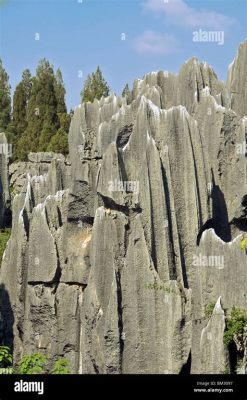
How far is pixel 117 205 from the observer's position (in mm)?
19703

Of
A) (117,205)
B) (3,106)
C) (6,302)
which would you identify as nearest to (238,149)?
(117,205)

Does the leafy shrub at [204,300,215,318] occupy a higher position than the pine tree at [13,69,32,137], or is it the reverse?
the pine tree at [13,69,32,137]

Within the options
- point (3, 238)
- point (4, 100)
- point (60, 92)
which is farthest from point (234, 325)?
point (4, 100)

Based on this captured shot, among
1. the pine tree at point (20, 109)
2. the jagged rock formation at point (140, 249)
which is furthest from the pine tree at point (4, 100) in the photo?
the jagged rock formation at point (140, 249)

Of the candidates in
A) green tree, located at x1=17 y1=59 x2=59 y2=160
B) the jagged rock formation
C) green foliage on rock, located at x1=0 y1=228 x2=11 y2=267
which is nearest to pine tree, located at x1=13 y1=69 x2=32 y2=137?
green tree, located at x1=17 y1=59 x2=59 y2=160

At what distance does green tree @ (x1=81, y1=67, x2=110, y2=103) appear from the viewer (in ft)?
142

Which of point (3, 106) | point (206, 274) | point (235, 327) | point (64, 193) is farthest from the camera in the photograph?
point (3, 106)

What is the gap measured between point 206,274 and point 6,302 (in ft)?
21.3

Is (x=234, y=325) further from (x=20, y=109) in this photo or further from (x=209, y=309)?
(x=20, y=109)

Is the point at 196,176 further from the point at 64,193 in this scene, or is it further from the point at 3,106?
the point at 3,106

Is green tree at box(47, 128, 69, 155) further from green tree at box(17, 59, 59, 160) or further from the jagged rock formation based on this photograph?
the jagged rock formation

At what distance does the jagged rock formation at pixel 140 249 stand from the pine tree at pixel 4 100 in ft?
67.5

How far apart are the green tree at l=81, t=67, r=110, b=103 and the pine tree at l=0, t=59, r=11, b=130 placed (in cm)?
374

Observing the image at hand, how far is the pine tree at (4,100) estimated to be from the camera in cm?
4384
